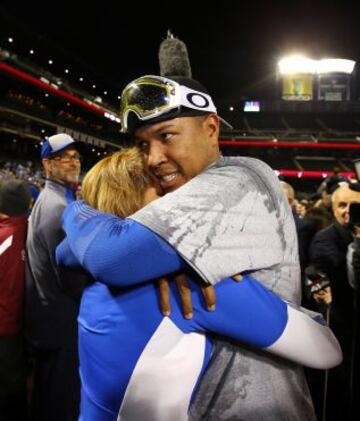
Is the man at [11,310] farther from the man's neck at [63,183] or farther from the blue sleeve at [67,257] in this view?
the blue sleeve at [67,257]

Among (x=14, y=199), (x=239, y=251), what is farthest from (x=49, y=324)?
(x=239, y=251)

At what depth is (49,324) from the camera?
91.8 inches

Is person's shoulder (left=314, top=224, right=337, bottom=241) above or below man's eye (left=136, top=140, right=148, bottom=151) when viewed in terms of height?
below

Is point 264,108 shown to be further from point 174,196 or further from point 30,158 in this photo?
point 174,196

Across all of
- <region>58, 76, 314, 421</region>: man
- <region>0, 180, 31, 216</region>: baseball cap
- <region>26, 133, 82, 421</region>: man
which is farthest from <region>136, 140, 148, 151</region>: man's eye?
<region>0, 180, 31, 216</region>: baseball cap

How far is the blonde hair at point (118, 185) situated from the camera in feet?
3.90

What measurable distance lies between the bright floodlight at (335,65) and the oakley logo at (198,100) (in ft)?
129

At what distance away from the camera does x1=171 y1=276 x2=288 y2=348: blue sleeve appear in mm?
858

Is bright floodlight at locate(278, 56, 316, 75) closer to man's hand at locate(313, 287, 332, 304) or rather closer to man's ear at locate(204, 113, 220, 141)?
man's hand at locate(313, 287, 332, 304)

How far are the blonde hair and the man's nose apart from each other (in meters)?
0.09

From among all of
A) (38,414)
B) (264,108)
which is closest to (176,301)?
(38,414)

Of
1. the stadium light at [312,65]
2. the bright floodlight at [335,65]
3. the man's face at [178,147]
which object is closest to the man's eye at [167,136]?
the man's face at [178,147]

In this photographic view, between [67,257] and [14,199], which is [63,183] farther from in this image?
[67,257]

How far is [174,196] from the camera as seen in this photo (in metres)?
0.87
